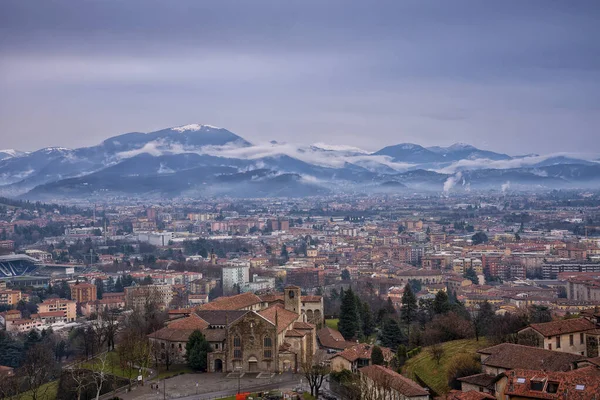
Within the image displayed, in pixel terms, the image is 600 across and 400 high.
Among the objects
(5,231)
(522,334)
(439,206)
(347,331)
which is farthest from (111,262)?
(439,206)

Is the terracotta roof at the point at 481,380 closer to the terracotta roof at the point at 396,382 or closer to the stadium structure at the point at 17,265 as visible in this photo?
the terracotta roof at the point at 396,382

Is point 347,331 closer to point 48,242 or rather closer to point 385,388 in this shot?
point 385,388

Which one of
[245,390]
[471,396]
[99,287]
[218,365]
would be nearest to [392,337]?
[218,365]

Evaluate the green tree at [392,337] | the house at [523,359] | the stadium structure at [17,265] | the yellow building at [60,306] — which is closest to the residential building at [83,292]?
the yellow building at [60,306]

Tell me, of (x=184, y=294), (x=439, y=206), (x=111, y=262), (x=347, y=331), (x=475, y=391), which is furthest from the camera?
(x=439, y=206)

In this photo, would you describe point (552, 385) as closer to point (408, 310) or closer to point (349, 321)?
point (349, 321)

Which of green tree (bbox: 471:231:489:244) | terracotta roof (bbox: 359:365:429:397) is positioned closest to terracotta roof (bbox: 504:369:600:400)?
terracotta roof (bbox: 359:365:429:397)
